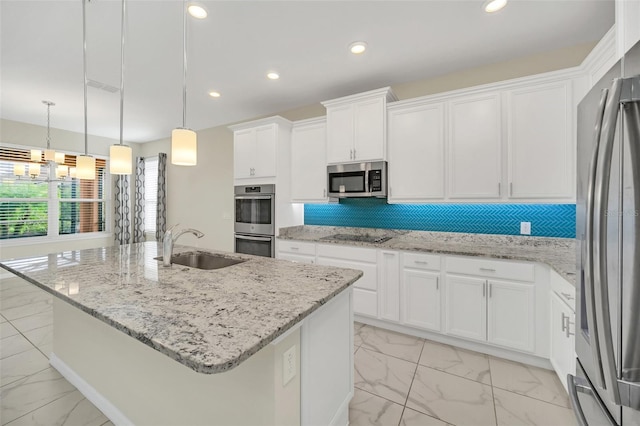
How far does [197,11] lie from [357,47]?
4.41 ft

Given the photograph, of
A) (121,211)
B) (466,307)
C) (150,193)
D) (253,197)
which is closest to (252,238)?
(253,197)

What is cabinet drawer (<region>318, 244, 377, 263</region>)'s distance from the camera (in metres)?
2.90

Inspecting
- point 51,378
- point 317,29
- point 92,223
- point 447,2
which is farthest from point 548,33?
point 92,223

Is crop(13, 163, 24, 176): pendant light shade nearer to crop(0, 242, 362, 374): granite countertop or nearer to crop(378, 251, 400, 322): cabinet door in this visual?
crop(0, 242, 362, 374): granite countertop

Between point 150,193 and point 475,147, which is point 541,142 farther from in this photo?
point 150,193

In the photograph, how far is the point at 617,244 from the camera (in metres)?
0.77

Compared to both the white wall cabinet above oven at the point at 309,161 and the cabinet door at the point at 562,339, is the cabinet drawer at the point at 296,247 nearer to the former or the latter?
the white wall cabinet above oven at the point at 309,161

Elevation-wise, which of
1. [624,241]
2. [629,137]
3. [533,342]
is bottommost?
[533,342]

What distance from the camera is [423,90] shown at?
3117 mm

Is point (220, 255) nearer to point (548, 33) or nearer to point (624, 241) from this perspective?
point (624, 241)

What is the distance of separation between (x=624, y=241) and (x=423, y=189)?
84.8 inches

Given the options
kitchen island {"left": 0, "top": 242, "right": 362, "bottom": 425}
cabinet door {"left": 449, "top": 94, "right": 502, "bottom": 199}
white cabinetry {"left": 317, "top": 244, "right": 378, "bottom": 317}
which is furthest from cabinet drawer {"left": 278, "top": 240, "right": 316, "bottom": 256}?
cabinet door {"left": 449, "top": 94, "right": 502, "bottom": 199}

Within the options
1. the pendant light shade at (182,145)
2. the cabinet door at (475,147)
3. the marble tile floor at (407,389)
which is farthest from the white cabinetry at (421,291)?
the pendant light shade at (182,145)

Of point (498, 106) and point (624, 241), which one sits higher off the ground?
point (498, 106)
